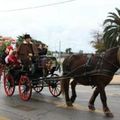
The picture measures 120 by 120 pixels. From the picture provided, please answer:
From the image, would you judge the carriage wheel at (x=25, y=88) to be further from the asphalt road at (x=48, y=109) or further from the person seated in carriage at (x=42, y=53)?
the person seated in carriage at (x=42, y=53)

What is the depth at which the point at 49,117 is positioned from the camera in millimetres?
10930

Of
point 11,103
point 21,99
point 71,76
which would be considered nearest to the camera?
point 71,76

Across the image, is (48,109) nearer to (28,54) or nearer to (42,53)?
(28,54)

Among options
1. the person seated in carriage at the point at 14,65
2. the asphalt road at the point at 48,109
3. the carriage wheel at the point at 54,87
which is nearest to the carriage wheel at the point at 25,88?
the asphalt road at the point at 48,109

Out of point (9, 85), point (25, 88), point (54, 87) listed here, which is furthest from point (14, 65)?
point (54, 87)

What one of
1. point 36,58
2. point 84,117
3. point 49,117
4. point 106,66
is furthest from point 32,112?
point 36,58

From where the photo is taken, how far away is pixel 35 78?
47.8 feet

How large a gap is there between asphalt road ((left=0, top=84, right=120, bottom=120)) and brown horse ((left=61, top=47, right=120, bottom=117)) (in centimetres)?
34

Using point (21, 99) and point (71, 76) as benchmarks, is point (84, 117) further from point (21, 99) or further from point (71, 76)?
point (21, 99)

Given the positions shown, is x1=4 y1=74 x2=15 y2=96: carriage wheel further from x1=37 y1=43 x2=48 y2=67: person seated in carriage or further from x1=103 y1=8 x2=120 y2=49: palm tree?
x1=103 y1=8 x2=120 y2=49: palm tree

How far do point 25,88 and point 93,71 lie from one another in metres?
3.29

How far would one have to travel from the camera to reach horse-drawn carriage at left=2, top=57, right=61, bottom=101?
14.1 m

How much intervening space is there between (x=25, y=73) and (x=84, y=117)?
176 inches

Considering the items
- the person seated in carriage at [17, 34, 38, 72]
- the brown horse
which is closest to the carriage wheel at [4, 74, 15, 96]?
the person seated in carriage at [17, 34, 38, 72]
